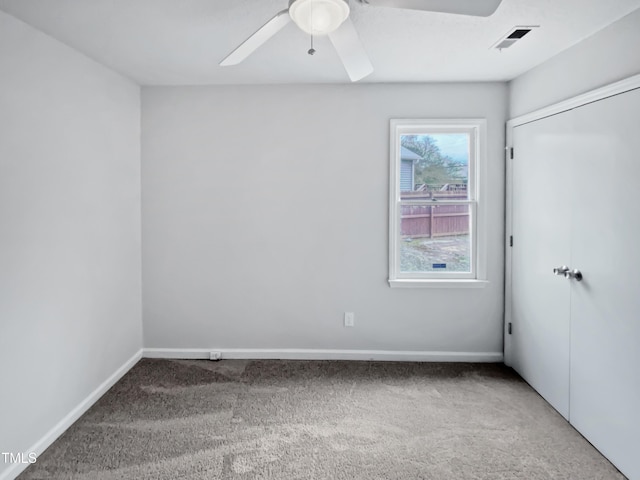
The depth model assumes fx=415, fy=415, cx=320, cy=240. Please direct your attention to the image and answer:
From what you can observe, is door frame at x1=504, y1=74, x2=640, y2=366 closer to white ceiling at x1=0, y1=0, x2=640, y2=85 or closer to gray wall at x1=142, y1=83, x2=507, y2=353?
gray wall at x1=142, y1=83, x2=507, y2=353

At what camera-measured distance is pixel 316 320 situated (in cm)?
362

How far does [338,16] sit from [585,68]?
1.76 m

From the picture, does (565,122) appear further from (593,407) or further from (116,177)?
(116,177)

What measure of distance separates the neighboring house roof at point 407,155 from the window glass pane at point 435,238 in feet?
1.36

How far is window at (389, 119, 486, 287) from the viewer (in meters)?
3.54

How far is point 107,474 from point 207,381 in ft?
3.58

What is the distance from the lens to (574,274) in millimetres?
2555

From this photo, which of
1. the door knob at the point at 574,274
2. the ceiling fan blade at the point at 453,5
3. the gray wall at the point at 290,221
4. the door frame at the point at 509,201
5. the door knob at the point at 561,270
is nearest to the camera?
the ceiling fan blade at the point at 453,5

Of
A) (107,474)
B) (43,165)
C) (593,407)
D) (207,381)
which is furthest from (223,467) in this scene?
(593,407)

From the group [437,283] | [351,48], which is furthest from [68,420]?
[437,283]

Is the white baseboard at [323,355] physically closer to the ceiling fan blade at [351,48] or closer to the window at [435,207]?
the window at [435,207]

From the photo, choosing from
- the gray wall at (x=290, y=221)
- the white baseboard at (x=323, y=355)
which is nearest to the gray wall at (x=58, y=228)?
the gray wall at (x=290, y=221)

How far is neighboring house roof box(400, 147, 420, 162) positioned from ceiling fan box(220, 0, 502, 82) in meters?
1.77

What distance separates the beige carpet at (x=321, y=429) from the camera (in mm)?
2174
